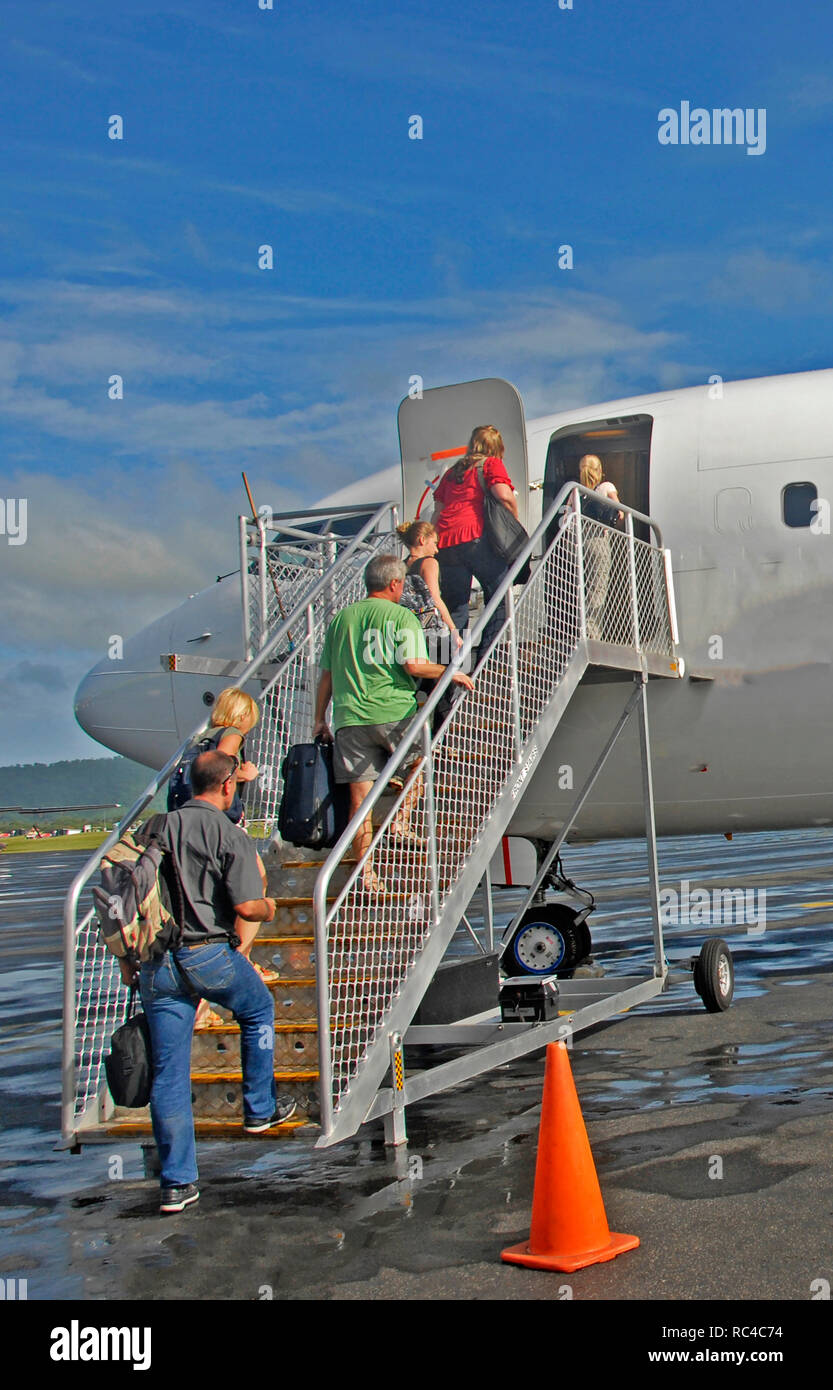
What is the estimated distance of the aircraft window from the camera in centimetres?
986

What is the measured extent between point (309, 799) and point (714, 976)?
3.87m

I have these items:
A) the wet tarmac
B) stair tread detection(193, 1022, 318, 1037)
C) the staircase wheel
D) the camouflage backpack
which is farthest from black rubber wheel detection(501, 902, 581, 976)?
the camouflage backpack

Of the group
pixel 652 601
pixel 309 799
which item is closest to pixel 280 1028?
pixel 309 799

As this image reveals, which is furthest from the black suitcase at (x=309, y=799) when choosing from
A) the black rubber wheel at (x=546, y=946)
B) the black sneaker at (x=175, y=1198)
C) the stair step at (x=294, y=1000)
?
the black rubber wheel at (x=546, y=946)

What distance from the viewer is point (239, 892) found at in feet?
20.3

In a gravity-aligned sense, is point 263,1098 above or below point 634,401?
below

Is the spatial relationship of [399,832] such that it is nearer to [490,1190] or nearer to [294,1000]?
[294,1000]

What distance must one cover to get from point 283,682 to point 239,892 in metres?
3.81

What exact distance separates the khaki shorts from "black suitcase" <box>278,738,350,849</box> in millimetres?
95

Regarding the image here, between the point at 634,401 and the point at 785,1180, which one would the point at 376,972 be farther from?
the point at 634,401

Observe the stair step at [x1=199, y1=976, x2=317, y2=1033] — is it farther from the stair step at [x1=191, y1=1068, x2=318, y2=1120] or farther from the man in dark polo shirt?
the man in dark polo shirt

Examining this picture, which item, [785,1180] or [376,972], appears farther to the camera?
[376,972]

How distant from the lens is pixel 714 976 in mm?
9984
